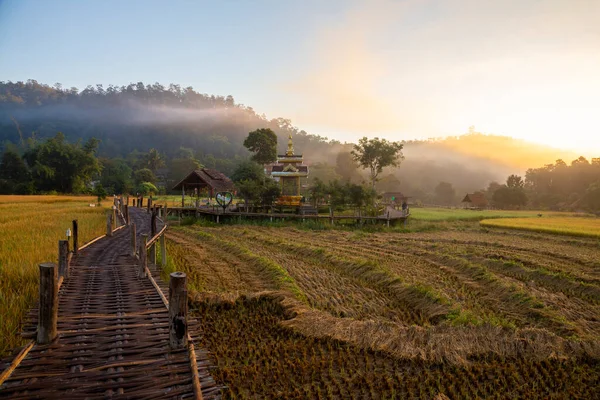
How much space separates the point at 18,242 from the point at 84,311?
797 centimetres

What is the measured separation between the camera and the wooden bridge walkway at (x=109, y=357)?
3.58 meters

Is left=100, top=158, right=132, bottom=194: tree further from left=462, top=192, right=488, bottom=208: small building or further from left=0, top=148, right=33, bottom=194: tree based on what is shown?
left=462, top=192, right=488, bottom=208: small building

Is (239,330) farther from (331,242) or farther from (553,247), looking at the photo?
(553,247)

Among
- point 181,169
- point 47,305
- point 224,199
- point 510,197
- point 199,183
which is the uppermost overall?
point 181,169

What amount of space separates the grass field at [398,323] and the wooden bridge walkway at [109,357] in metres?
0.99

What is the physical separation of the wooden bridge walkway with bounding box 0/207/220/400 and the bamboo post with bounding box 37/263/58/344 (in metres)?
0.11

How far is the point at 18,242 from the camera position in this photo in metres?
11.4

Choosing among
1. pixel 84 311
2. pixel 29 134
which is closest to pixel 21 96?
pixel 29 134

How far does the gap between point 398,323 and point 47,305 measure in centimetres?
555

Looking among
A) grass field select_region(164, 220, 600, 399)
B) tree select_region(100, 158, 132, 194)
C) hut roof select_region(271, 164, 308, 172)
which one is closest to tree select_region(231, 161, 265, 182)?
hut roof select_region(271, 164, 308, 172)

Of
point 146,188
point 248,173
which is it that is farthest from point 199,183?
point 146,188

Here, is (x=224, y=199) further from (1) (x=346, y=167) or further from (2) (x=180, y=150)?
(2) (x=180, y=150)

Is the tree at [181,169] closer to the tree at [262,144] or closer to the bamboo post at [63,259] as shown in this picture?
the tree at [262,144]

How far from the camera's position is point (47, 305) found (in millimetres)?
4461
